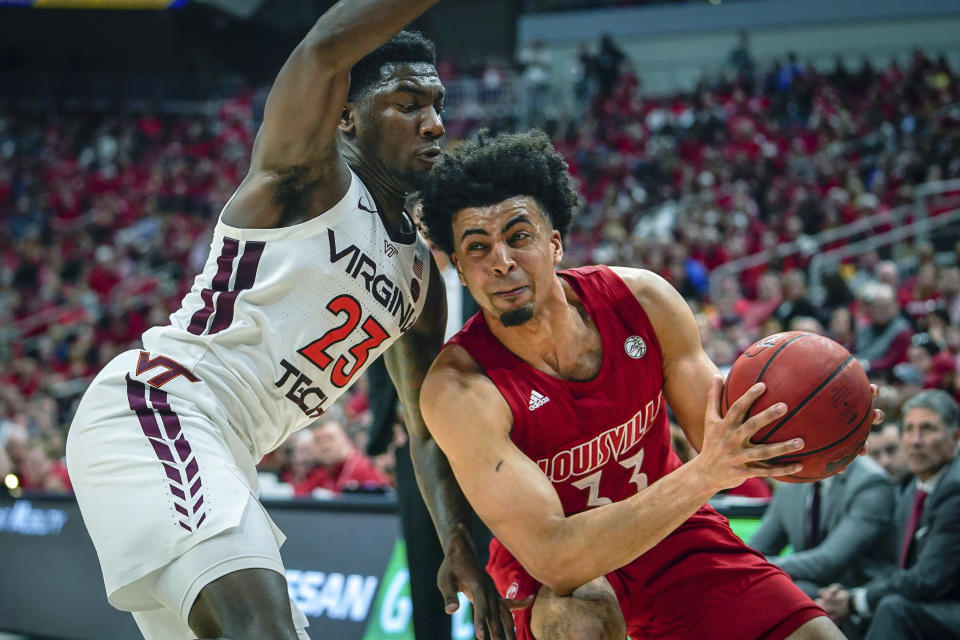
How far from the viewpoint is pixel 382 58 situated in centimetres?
310

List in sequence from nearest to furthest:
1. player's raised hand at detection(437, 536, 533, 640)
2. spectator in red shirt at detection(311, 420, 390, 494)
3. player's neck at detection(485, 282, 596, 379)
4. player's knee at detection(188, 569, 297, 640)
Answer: player's knee at detection(188, 569, 297, 640) → player's raised hand at detection(437, 536, 533, 640) → player's neck at detection(485, 282, 596, 379) → spectator in red shirt at detection(311, 420, 390, 494)

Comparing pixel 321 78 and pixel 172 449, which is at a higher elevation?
pixel 321 78

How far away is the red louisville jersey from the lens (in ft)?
9.43

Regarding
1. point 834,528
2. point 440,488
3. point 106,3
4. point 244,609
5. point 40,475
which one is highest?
point 106,3

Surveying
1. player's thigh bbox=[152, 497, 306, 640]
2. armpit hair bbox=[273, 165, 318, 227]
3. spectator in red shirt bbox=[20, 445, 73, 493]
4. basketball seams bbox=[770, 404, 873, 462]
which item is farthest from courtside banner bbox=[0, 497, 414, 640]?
basketball seams bbox=[770, 404, 873, 462]

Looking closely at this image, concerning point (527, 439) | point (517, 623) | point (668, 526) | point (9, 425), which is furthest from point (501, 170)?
point (9, 425)

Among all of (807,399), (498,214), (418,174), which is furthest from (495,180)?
(807,399)

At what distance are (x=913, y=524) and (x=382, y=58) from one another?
3276 millimetres

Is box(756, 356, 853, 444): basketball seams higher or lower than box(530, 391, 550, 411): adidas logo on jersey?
higher

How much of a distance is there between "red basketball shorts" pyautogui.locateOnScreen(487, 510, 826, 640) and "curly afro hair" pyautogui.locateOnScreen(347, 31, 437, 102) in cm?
159

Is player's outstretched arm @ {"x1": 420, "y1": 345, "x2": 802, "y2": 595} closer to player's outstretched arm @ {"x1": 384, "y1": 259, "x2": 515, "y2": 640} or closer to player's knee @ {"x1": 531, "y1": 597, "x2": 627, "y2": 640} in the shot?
player's knee @ {"x1": 531, "y1": 597, "x2": 627, "y2": 640}

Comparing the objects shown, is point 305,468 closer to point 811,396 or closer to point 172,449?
point 172,449

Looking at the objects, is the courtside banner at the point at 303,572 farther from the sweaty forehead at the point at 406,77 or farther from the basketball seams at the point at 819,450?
the sweaty forehead at the point at 406,77

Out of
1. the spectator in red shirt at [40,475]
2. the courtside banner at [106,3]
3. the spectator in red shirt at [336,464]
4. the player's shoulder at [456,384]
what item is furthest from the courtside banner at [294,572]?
the courtside banner at [106,3]
